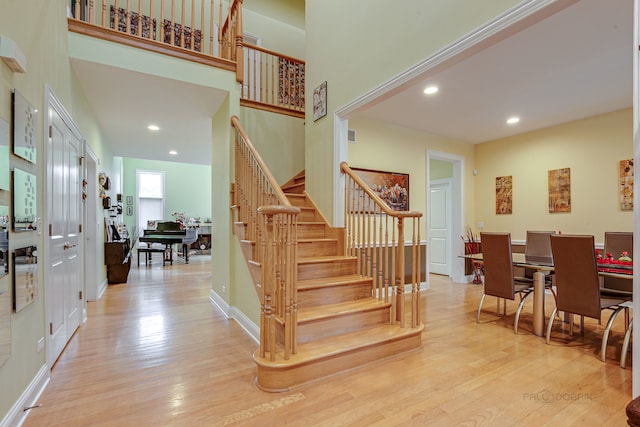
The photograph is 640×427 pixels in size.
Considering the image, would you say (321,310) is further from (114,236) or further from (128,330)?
(114,236)

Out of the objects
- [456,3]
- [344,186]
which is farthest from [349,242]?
[456,3]

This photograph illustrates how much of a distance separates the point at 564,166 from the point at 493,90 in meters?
2.27

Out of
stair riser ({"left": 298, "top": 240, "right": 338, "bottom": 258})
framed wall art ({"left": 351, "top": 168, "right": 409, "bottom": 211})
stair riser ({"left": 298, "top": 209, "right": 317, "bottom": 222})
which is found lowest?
stair riser ({"left": 298, "top": 240, "right": 338, "bottom": 258})

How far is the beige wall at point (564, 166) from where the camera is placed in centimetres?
441

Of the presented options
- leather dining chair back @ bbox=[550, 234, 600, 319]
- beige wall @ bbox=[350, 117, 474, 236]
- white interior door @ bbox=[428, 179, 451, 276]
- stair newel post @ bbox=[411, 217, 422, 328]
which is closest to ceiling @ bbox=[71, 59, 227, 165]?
beige wall @ bbox=[350, 117, 474, 236]

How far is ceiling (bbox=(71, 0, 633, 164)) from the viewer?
8.71ft

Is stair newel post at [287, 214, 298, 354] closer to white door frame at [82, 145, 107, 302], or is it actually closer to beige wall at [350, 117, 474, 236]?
beige wall at [350, 117, 474, 236]

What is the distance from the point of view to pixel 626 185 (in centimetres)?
427

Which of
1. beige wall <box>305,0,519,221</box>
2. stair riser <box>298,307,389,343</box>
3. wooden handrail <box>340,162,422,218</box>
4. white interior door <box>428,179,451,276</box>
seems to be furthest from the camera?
white interior door <box>428,179,451,276</box>

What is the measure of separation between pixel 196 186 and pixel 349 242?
8556 mm

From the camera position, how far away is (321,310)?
8.95ft

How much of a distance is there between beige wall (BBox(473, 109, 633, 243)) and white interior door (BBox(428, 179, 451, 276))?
1.85ft

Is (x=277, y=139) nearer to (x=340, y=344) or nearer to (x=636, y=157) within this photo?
(x=340, y=344)

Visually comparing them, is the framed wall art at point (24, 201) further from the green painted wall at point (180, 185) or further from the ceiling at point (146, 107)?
the green painted wall at point (180, 185)
